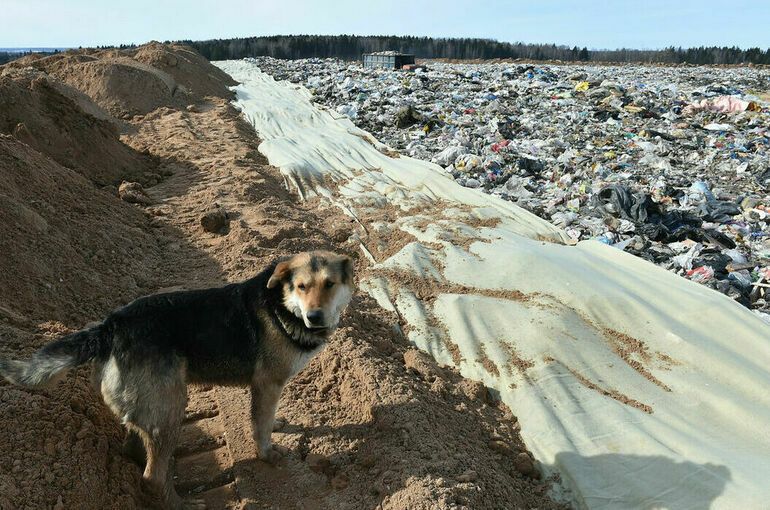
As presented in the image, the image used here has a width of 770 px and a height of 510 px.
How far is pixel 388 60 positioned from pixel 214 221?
24942 mm

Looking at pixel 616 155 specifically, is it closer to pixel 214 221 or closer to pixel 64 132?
pixel 214 221

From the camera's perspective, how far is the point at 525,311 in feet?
15.1

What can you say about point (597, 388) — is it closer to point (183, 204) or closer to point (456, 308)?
point (456, 308)

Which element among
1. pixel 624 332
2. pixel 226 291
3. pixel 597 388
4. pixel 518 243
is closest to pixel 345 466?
pixel 226 291

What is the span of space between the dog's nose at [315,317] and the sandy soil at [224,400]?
40.6 inches

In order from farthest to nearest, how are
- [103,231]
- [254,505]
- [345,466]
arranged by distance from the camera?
[103,231]
[345,466]
[254,505]

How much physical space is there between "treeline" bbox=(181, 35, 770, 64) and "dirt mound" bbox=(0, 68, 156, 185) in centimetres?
3409

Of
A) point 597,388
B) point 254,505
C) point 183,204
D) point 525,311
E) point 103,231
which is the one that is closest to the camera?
point 254,505

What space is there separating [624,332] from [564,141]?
23.9 feet

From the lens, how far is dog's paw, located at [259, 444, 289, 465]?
9.87ft

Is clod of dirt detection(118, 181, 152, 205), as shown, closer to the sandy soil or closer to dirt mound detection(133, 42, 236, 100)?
the sandy soil

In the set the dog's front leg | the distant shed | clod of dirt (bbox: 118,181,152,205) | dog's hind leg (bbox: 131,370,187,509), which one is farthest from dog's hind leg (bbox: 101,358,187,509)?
the distant shed

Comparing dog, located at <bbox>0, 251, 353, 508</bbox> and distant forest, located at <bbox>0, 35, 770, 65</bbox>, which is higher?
distant forest, located at <bbox>0, 35, 770, 65</bbox>

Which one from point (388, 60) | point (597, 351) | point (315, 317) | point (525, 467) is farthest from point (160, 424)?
point (388, 60)
